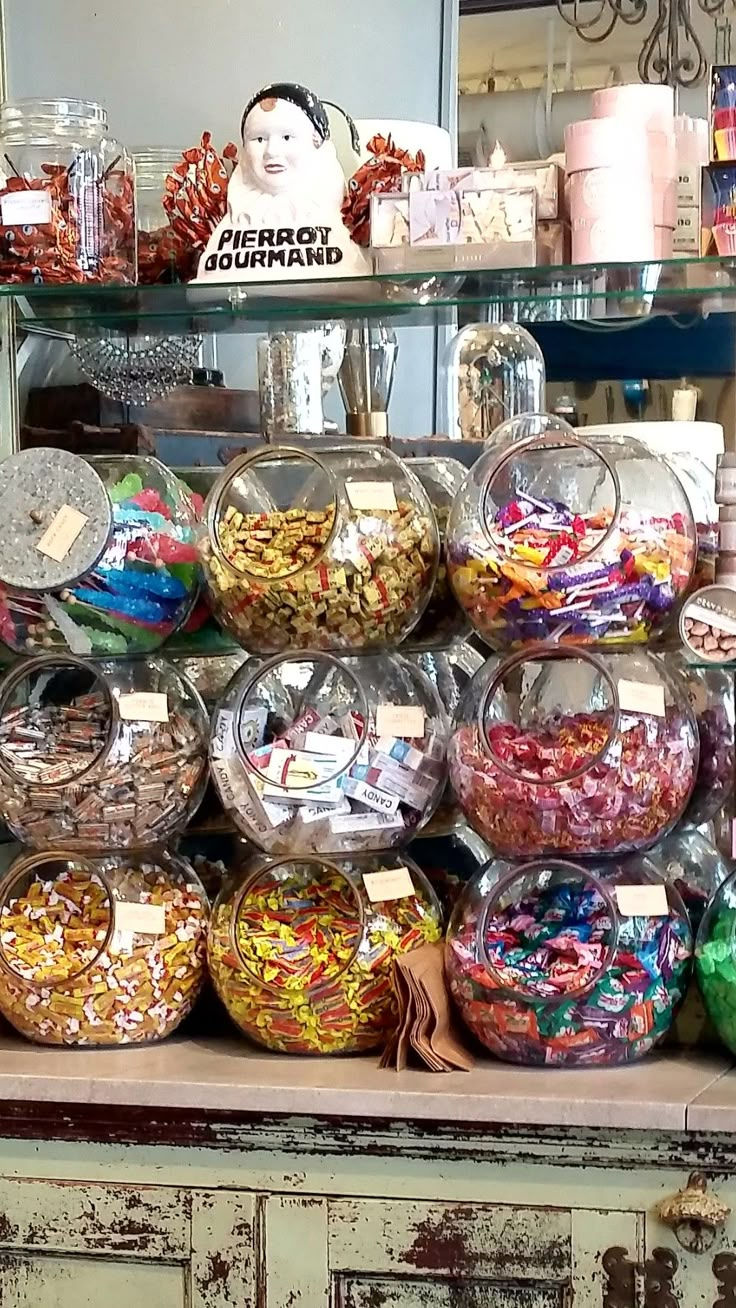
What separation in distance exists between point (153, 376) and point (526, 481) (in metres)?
0.65

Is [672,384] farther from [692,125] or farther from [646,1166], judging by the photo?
[646,1166]

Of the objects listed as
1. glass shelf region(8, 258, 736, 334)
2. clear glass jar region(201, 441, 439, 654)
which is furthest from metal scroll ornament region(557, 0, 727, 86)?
clear glass jar region(201, 441, 439, 654)

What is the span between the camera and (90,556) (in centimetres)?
182

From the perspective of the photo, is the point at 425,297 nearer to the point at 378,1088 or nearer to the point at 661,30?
the point at 661,30

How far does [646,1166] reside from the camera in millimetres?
1666

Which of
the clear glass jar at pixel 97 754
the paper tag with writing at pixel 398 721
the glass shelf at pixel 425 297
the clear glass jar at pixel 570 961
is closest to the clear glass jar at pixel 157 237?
the glass shelf at pixel 425 297

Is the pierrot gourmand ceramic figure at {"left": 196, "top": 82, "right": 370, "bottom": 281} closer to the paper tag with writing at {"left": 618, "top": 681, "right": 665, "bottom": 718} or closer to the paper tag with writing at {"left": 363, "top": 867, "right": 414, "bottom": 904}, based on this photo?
the paper tag with writing at {"left": 618, "top": 681, "right": 665, "bottom": 718}

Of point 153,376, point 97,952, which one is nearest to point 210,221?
point 153,376

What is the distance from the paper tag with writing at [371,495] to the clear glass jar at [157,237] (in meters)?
0.41

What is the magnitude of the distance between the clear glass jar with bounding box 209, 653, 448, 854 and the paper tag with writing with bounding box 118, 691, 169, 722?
7cm

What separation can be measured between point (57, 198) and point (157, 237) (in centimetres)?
16

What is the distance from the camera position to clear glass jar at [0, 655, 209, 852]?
1875mm

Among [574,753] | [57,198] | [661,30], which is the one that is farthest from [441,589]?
[661,30]

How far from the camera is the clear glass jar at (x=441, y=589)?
6.38 feet
